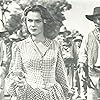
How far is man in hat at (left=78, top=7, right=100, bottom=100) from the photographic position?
1616 mm

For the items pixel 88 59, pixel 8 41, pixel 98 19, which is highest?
pixel 98 19

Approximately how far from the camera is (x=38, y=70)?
1.58m

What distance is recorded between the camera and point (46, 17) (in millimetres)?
1628

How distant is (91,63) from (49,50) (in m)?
0.28

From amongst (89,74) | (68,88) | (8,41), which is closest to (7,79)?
(8,41)

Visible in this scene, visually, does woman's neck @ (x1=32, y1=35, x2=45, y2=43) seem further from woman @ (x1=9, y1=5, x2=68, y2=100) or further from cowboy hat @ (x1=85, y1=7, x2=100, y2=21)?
cowboy hat @ (x1=85, y1=7, x2=100, y2=21)

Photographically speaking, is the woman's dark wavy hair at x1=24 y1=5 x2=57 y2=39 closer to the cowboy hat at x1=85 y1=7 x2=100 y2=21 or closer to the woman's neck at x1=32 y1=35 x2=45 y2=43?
the woman's neck at x1=32 y1=35 x2=45 y2=43

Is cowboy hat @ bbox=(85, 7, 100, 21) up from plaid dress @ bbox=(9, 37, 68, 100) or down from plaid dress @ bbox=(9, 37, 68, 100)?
up

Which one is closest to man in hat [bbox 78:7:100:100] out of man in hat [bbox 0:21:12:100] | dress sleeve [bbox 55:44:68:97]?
dress sleeve [bbox 55:44:68:97]

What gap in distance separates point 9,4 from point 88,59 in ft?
1.97

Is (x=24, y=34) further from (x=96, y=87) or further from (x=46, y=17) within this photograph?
(x=96, y=87)

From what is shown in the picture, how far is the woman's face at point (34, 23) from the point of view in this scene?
1.61 metres

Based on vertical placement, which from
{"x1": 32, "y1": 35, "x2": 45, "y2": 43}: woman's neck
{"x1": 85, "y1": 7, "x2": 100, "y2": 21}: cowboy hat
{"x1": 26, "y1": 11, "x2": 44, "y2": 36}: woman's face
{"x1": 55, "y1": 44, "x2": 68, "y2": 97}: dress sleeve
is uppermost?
{"x1": 85, "y1": 7, "x2": 100, "y2": 21}: cowboy hat

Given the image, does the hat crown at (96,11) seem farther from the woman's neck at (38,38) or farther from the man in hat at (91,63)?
the woman's neck at (38,38)
